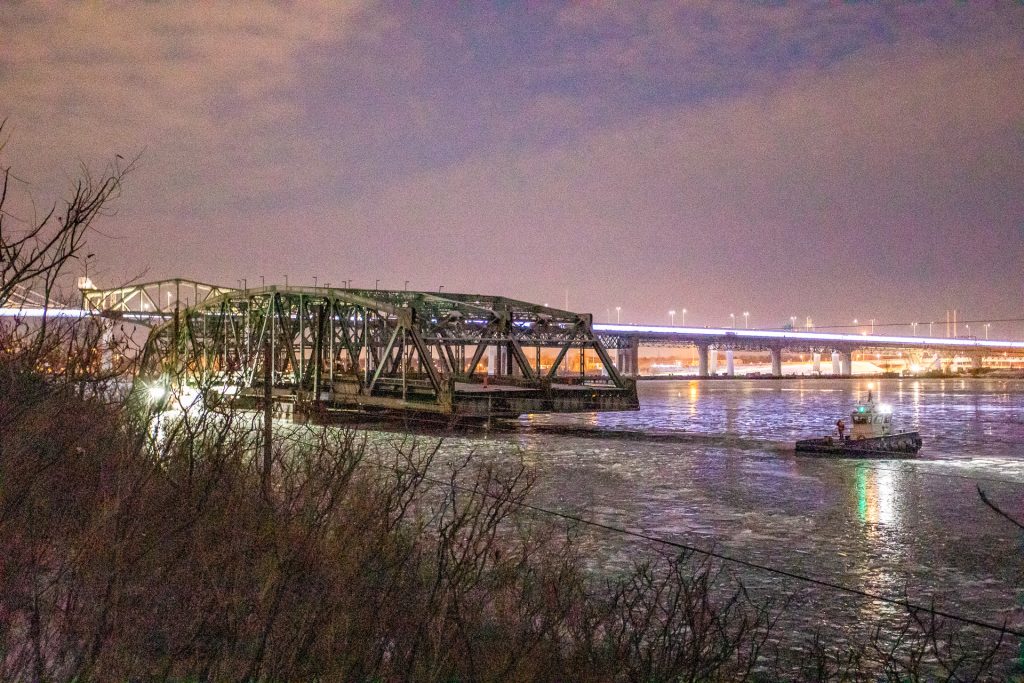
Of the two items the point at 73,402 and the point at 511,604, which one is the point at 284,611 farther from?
the point at 73,402

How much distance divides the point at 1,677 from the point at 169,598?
42.6 inches

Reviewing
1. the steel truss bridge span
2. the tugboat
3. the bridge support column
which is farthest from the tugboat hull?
the bridge support column

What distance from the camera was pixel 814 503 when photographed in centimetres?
1512

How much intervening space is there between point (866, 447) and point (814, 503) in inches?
405

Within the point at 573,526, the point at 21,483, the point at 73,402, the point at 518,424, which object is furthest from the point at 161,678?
the point at 518,424

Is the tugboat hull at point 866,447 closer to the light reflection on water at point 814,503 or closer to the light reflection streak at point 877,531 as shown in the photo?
the light reflection on water at point 814,503

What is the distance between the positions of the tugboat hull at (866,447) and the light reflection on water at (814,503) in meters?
0.60

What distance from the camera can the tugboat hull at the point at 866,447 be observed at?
932 inches

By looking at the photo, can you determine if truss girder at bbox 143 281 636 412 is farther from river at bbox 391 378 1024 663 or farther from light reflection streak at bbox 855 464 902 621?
light reflection streak at bbox 855 464 902 621

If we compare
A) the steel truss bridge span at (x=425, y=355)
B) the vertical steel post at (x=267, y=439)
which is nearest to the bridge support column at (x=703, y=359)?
the steel truss bridge span at (x=425, y=355)

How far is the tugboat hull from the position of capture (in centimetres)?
2367

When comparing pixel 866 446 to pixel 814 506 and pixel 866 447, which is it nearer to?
pixel 866 447

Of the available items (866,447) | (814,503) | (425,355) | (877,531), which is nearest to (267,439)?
(877,531)

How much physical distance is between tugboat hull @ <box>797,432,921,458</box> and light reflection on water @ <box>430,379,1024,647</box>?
1.97 feet
